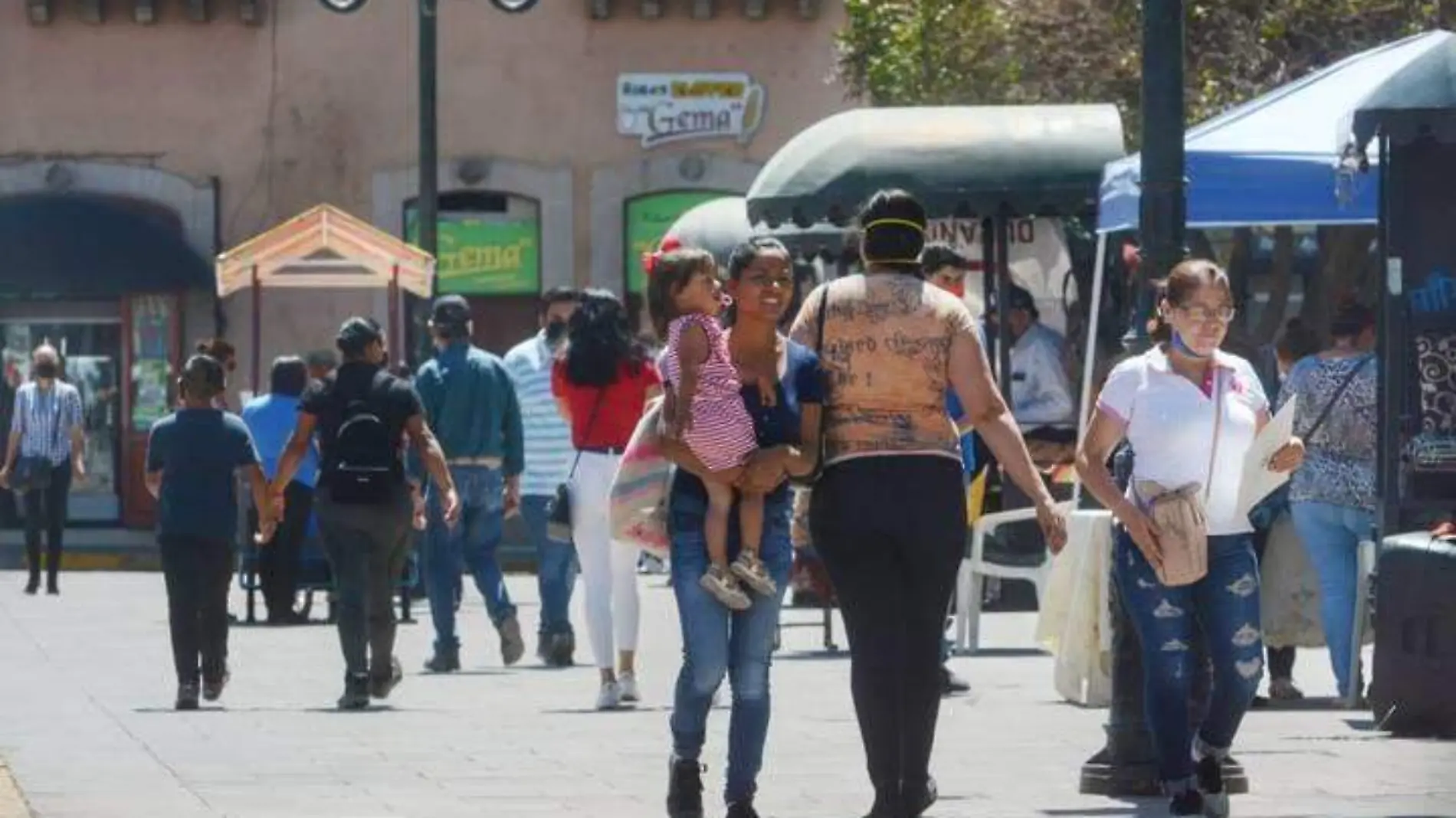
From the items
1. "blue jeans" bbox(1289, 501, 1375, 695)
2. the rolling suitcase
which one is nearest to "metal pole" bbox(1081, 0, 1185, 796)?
the rolling suitcase

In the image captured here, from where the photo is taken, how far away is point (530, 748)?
13.3m

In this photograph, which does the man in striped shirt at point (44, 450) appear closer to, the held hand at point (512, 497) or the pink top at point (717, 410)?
the held hand at point (512, 497)

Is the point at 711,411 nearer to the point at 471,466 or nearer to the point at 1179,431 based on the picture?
the point at 1179,431

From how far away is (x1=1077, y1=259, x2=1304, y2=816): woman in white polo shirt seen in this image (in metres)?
10.6

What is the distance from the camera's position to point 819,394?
10281mm

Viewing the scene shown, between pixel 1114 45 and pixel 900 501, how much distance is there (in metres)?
18.3

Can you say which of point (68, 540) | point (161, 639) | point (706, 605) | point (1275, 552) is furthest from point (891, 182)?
point (68, 540)

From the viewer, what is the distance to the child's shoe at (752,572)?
1037 cm

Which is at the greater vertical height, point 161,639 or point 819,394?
point 819,394

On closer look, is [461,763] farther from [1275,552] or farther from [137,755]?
[1275,552]

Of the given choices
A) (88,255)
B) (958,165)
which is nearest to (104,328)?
(88,255)

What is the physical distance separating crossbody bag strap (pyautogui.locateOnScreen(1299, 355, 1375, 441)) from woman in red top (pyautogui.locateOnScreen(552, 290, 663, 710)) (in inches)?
103

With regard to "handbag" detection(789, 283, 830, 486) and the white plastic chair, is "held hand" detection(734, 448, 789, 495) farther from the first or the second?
the white plastic chair

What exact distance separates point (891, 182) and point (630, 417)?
524 centimetres
